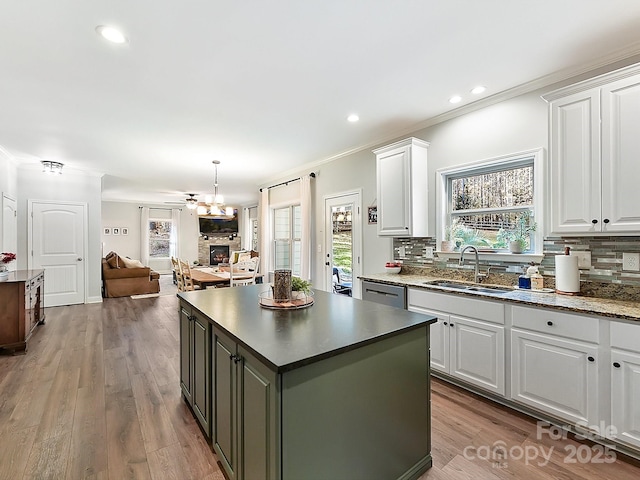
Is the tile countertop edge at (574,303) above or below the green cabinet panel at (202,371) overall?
above

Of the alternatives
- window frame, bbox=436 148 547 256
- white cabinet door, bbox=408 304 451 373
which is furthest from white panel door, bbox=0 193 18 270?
window frame, bbox=436 148 547 256

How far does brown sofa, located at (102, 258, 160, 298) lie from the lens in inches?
272

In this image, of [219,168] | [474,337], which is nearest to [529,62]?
[474,337]

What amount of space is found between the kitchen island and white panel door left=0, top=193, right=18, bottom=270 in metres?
4.95

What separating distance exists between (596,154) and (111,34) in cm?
338

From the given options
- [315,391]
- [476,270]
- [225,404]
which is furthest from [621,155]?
[225,404]

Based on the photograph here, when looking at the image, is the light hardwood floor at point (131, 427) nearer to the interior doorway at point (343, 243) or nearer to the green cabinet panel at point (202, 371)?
the green cabinet panel at point (202, 371)

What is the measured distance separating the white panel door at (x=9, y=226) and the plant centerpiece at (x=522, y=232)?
6718 millimetres

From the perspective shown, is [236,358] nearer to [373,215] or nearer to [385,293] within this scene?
[385,293]

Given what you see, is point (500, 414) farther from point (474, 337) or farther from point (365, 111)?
point (365, 111)

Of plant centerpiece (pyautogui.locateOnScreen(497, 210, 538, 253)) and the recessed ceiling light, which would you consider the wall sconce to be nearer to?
the recessed ceiling light

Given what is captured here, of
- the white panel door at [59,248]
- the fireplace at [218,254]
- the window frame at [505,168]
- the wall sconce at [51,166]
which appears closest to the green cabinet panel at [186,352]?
the window frame at [505,168]

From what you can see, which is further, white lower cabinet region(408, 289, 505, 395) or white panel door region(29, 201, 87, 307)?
white panel door region(29, 201, 87, 307)

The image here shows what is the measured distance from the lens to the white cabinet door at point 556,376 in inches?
77.8
